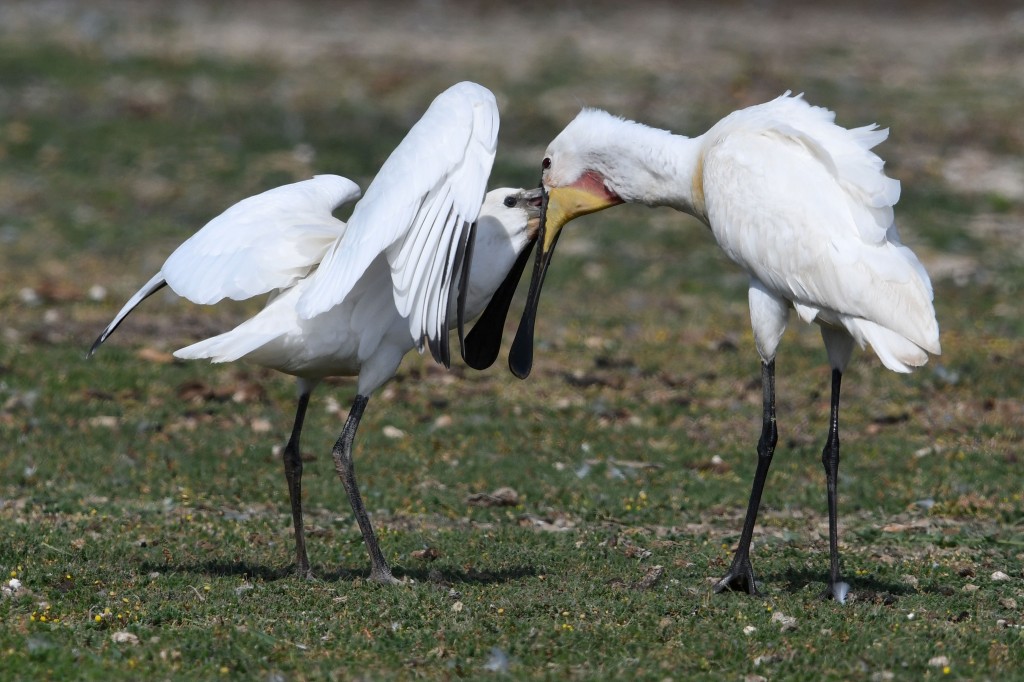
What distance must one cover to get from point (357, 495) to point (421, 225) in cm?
145

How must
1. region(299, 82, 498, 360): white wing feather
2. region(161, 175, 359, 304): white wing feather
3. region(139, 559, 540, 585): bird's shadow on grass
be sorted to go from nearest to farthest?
1. region(299, 82, 498, 360): white wing feather
2. region(161, 175, 359, 304): white wing feather
3. region(139, 559, 540, 585): bird's shadow on grass

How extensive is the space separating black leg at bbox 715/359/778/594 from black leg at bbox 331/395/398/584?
1589mm

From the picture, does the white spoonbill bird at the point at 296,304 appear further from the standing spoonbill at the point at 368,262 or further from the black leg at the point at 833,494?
the black leg at the point at 833,494

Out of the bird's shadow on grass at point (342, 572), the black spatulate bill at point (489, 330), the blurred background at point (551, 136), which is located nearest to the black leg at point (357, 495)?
the bird's shadow on grass at point (342, 572)

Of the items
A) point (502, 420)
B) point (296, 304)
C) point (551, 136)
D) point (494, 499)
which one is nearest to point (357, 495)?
point (296, 304)

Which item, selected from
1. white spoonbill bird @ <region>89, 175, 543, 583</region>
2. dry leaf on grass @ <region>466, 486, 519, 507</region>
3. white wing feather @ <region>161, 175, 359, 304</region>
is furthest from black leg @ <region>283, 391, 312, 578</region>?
dry leaf on grass @ <region>466, 486, 519, 507</region>

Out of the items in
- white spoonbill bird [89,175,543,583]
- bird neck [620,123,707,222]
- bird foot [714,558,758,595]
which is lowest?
bird foot [714,558,758,595]

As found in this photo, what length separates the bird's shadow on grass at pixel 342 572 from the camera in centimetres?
657

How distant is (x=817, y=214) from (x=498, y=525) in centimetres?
264

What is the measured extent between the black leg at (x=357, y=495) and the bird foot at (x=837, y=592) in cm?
202

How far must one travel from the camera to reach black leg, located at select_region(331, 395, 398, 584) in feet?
21.3

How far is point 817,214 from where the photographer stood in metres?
6.39

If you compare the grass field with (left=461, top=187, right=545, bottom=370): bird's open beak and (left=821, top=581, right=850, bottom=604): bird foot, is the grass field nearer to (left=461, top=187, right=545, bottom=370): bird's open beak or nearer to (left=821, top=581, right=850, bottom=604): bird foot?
(left=821, top=581, right=850, bottom=604): bird foot

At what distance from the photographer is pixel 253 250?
651 cm
